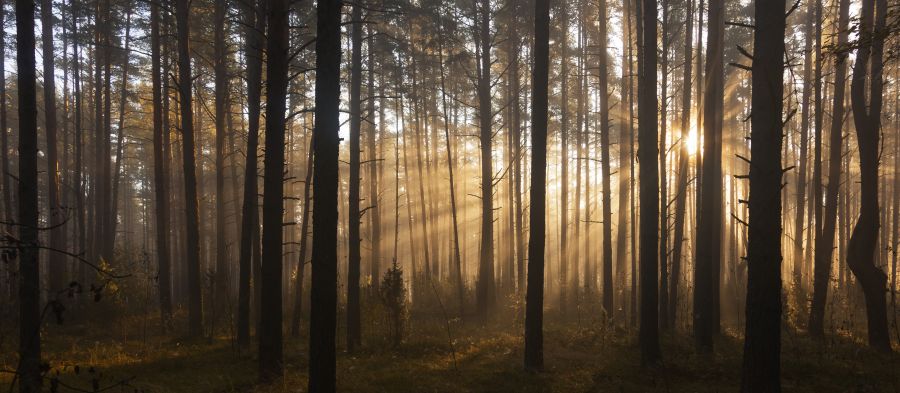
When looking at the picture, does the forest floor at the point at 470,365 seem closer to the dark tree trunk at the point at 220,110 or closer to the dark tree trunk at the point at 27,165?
the dark tree trunk at the point at 27,165

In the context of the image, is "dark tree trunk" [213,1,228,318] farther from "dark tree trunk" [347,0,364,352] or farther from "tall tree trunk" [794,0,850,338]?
"tall tree trunk" [794,0,850,338]

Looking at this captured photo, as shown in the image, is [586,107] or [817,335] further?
[586,107]

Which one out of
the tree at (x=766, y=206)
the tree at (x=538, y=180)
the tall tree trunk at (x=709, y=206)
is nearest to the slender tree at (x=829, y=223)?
the tall tree trunk at (x=709, y=206)

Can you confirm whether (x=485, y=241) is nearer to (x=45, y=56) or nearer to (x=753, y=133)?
(x=753, y=133)

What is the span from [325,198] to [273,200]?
263cm

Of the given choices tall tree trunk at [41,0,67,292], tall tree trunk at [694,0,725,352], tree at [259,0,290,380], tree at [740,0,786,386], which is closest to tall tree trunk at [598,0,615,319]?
tall tree trunk at [694,0,725,352]

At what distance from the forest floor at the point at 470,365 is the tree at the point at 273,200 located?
1.82ft

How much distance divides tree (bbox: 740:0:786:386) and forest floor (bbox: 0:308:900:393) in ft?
7.09

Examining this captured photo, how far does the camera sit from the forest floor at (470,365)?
28.3 ft

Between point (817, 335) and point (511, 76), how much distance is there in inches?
580

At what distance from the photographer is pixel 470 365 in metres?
10.3

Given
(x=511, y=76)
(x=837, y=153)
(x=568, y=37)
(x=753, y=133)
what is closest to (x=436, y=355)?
(x=753, y=133)

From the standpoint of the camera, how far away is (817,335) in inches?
489

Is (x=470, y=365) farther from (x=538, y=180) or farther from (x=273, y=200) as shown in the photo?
(x=273, y=200)
